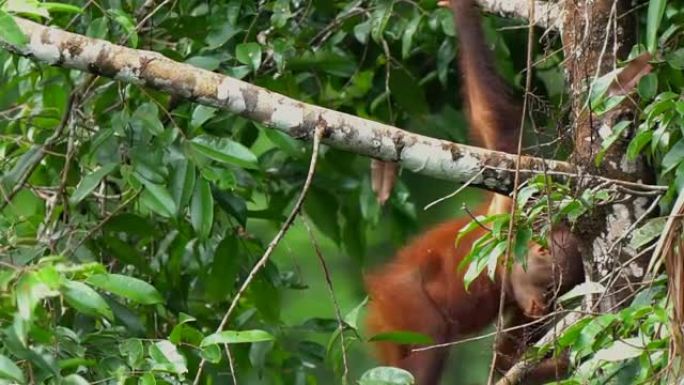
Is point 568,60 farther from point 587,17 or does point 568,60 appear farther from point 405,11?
point 405,11

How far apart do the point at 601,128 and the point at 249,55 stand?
2.96 ft

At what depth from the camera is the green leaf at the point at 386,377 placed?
264 cm

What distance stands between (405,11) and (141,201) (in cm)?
116

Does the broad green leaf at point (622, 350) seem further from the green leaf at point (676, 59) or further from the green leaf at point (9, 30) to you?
the green leaf at point (9, 30)

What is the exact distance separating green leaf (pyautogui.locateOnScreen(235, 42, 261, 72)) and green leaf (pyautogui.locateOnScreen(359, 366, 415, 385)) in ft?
3.41

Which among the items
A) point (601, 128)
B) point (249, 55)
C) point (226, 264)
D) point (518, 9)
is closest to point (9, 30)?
point (249, 55)

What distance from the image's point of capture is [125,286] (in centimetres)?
240

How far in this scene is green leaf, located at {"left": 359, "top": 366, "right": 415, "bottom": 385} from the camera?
8.67 ft

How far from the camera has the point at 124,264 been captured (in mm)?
3682

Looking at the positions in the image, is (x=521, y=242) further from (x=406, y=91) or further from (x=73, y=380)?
(x=406, y=91)

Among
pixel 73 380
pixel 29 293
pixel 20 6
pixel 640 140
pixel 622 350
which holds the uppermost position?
pixel 20 6

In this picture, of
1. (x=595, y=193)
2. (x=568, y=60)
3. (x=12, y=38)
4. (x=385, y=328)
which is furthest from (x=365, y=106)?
(x=12, y=38)

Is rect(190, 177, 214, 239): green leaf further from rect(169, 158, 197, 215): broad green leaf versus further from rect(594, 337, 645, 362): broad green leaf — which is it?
rect(594, 337, 645, 362): broad green leaf

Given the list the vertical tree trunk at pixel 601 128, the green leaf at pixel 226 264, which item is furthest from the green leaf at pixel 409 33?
→ the vertical tree trunk at pixel 601 128
